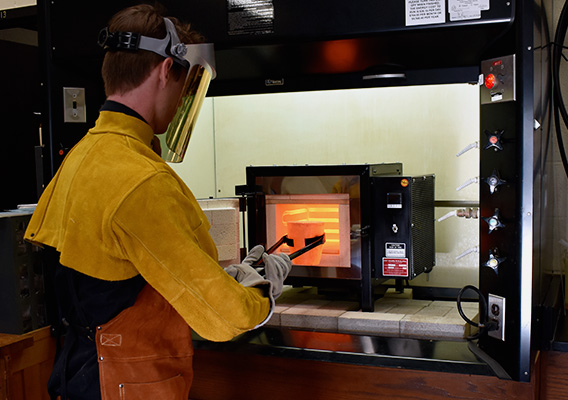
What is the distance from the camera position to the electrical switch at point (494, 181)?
6.23 ft

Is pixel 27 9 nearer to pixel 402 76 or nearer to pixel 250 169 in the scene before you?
pixel 250 169

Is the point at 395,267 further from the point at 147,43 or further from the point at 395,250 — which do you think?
the point at 147,43

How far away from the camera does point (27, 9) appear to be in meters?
3.10

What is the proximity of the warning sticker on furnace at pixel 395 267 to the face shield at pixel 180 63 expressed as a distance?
3.42ft

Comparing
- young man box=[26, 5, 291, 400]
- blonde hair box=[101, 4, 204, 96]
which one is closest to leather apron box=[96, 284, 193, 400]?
young man box=[26, 5, 291, 400]

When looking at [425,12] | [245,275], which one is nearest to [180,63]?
[245,275]

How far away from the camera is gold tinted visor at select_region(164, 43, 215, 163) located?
1610 mm

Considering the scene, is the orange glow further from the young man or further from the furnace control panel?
the young man

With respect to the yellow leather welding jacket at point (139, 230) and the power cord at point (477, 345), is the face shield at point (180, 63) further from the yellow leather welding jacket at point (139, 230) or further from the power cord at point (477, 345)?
the power cord at point (477, 345)

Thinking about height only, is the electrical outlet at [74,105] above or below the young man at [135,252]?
above

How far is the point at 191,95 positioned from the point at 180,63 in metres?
0.21

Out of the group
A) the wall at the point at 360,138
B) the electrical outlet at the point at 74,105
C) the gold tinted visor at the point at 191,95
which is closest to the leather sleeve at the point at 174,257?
the gold tinted visor at the point at 191,95

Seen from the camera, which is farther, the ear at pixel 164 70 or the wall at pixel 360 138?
the wall at pixel 360 138

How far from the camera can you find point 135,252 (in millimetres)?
1219
